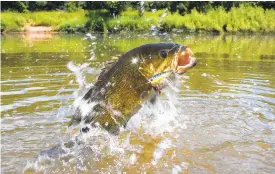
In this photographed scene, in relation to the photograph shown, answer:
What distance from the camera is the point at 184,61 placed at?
3.97 meters

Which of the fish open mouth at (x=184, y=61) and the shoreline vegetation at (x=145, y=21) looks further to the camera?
the shoreline vegetation at (x=145, y=21)

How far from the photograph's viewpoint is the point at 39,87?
338 inches

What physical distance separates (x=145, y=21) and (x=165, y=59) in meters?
29.8

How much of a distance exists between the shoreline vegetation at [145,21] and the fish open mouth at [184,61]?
2929 cm

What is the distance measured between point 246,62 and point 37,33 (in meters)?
27.1

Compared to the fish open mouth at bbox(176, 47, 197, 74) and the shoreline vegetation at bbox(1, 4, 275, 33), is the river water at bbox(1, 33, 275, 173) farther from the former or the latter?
the shoreline vegetation at bbox(1, 4, 275, 33)

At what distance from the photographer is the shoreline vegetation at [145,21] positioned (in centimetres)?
3219

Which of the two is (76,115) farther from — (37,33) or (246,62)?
(37,33)

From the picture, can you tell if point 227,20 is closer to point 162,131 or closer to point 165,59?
point 162,131

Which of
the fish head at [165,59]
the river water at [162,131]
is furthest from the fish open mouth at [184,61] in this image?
the river water at [162,131]

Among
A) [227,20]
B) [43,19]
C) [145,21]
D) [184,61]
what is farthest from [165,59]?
[43,19]

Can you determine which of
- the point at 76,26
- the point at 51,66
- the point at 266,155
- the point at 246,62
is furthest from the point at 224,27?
the point at 266,155

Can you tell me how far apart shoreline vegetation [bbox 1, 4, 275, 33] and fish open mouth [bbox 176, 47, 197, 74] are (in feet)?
96.1

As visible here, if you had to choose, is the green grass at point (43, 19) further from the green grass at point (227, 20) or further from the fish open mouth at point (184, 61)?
the fish open mouth at point (184, 61)
